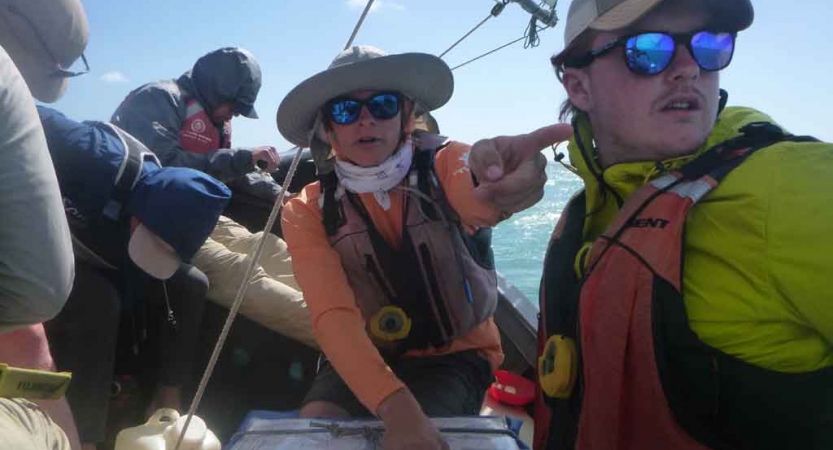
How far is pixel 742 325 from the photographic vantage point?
102cm

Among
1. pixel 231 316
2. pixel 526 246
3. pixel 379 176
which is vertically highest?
pixel 379 176

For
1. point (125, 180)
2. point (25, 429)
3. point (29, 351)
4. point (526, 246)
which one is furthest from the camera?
point (526, 246)

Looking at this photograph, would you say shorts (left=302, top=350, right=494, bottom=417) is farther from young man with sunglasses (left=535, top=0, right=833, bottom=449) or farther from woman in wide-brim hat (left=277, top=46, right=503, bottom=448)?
young man with sunglasses (left=535, top=0, right=833, bottom=449)

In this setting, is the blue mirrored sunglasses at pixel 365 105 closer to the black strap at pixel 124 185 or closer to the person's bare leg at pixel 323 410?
the black strap at pixel 124 185

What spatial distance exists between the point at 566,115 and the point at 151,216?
134 cm

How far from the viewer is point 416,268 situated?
1836 millimetres

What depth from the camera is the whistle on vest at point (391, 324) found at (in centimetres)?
187

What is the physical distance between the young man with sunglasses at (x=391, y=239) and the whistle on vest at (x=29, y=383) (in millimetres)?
718

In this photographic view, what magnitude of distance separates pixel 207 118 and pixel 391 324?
278 cm

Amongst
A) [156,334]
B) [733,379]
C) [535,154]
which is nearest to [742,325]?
[733,379]

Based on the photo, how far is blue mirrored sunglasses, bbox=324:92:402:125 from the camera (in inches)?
72.5

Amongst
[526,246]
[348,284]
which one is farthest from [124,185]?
[526,246]

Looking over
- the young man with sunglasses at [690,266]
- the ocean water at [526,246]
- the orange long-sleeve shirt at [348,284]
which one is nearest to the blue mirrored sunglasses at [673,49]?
the young man with sunglasses at [690,266]

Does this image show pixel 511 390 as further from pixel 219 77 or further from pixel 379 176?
pixel 219 77
